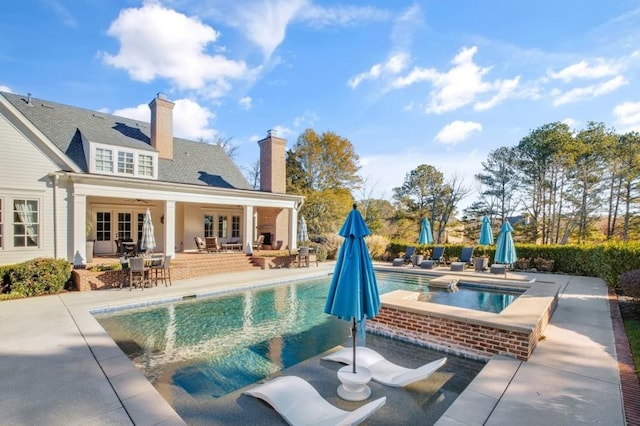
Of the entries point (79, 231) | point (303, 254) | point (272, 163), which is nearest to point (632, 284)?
point (303, 254)

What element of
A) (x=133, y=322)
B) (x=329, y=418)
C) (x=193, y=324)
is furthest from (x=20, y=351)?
(x=329, y=418)

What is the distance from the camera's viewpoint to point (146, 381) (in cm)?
452

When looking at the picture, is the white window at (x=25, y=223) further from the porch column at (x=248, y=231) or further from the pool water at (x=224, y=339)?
the porch column at (x=248, y=231)

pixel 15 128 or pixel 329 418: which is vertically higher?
pixel 15 128

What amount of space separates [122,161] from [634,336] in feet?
60.0

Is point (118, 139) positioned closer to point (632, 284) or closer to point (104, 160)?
point (104, 160)

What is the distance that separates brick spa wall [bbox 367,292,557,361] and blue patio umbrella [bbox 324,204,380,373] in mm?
2370

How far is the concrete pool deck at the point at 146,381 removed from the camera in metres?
3.64

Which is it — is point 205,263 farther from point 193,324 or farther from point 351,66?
point 351,66

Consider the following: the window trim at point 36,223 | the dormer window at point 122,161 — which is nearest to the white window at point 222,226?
the dormer window at point 122,161

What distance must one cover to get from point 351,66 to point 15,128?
45.4ft

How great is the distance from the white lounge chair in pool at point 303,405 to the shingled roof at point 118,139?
46.1ft

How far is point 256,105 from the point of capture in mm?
22984

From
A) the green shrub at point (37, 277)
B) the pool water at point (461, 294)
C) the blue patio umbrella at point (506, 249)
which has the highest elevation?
the blue patio umbrella at point (506, 249)
